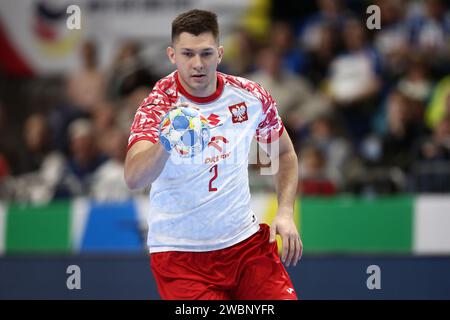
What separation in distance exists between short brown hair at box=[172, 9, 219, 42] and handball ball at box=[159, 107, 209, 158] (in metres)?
0.69

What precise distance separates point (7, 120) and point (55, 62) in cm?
113

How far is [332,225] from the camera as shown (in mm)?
8969

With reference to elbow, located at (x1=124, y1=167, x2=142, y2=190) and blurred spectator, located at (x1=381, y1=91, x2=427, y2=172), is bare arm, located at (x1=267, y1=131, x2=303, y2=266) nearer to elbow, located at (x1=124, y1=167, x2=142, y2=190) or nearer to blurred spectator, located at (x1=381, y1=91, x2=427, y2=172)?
elbow, located at (x1=124, y1=167, x2=142, y2=190)

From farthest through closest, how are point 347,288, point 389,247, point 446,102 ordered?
1. point 446,102
2. point 389,247
3. point 347,288

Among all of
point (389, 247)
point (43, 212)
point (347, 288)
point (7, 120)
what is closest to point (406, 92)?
point (389, 247)

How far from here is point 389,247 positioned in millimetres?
8914

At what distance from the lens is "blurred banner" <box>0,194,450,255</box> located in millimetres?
8930

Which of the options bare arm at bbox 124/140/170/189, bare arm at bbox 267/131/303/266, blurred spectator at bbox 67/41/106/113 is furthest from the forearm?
blurred spectator at bbox 67/41/106/113

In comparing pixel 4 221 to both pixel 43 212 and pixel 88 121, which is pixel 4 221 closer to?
pixel 43 212

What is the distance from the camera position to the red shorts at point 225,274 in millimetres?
4848

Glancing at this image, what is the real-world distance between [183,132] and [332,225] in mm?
4974

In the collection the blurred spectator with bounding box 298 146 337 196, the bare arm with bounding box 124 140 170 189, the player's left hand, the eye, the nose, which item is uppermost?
the eye

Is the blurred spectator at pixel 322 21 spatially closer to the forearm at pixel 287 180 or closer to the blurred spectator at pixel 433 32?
the blurred spectator at pixel 433 32

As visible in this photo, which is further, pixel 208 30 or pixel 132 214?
pixel 132 214
